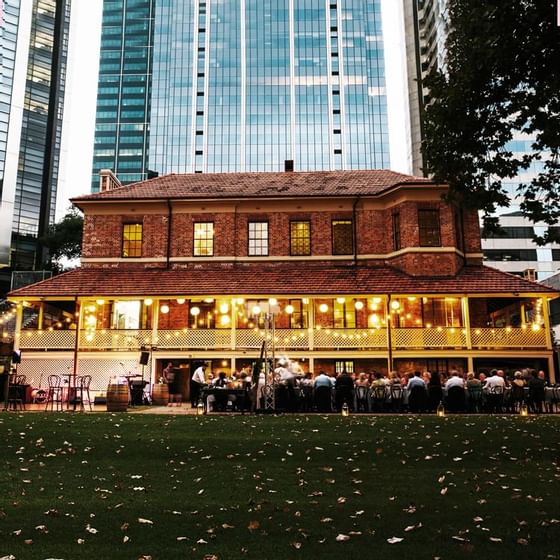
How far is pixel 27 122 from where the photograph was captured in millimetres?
57344

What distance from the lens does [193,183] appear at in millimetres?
29656

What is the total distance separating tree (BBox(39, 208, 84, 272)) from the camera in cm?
5084

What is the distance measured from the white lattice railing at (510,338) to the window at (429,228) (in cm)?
474

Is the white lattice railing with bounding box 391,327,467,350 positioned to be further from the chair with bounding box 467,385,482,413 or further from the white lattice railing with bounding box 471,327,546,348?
the chair with bounding box 467,385,482,413

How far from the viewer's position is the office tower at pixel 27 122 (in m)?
53.8

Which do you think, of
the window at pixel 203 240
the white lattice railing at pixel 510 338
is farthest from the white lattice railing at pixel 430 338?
the window at pixel 203 240

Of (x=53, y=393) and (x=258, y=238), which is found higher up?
(x=258, y=238)

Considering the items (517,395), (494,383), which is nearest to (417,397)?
(494,383)

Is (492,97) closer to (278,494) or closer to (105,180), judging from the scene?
(278,494)

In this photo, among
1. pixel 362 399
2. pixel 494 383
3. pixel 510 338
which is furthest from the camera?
pixel 510 338

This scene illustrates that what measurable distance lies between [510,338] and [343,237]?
29.9ft

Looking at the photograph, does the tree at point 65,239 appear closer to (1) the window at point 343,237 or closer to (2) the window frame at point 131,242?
(2) the window frame at point 131,242

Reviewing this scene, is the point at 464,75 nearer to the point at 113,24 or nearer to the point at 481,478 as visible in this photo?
the point at 481,478

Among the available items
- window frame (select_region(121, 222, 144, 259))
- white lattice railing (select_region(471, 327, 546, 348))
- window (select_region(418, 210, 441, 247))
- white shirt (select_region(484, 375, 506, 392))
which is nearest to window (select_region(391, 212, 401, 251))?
window (select_region(418, 210, 441, 247))
